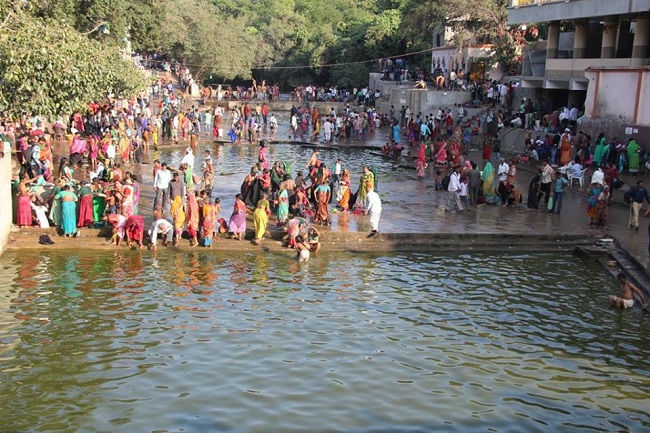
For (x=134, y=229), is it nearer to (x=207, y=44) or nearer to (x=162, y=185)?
(x=162, y=185)

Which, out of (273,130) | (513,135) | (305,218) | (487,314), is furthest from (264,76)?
(487,314)

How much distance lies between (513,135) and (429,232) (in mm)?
15542

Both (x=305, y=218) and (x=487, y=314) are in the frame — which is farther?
(x=305, y=218)

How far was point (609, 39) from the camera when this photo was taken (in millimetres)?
31375

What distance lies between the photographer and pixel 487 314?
13.9 metres

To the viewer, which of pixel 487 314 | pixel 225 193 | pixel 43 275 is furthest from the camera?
pixel 225 193

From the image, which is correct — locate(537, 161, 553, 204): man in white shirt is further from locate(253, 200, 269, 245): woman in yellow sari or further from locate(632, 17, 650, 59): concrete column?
locate(632, 17, 650, 59): concrete column

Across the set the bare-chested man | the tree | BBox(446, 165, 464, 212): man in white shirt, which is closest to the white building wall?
BBox(446, 165, 464, 212): man in white shirt

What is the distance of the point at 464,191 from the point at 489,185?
143cm

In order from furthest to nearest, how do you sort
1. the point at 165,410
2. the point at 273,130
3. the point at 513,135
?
the point at 273,130, the point at 513,135, the point at 165,410

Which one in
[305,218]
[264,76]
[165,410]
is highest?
[264,76]

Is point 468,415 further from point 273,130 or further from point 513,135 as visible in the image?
point 273,130

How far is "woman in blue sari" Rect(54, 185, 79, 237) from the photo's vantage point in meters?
17.0

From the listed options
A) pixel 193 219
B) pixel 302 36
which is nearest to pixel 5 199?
pixel 193 219
